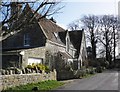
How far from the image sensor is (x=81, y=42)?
63.0m

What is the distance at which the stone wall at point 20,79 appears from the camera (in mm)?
21589

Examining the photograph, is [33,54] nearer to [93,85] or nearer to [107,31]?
[93,85]

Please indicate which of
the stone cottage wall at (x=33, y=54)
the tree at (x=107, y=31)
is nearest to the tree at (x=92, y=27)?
the tree at (x=107, y=31)

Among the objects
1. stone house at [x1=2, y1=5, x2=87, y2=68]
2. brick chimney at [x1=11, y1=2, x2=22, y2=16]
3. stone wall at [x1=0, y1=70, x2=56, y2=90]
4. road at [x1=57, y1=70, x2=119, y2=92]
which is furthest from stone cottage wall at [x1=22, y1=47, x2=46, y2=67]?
brick chimney at [x1=11, y1=2, x2=22, y2=16]

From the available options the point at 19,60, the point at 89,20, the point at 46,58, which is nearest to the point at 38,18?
the point at 19,60

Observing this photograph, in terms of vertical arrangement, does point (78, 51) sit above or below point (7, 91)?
above

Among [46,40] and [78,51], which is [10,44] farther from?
[78,51]

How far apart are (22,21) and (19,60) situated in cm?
1727

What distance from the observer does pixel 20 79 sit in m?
24.1

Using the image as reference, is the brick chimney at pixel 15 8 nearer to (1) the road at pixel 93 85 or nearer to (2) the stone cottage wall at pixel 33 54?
(1) the road at pixel 93 85

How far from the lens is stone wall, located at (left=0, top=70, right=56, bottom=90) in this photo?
21589 millimetres

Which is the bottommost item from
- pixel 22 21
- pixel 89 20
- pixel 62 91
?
pixel 62 91

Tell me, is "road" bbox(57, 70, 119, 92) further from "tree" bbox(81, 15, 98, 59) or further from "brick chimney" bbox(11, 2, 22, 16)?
"tree" bbox(81, 15, 98, 59)

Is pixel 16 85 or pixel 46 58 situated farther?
pixel 46 58
